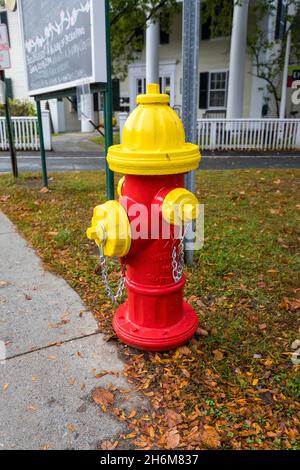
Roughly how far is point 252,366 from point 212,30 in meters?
17.3

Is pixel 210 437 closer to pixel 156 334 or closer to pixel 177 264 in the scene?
pixel 156 334

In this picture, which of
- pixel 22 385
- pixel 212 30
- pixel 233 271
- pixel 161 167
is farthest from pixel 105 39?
pixel 212 30

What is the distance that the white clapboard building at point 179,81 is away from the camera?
53.5 feet

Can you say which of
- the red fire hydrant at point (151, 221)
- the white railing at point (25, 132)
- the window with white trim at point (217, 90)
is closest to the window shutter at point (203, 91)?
the window with white trim at point (217, 90)

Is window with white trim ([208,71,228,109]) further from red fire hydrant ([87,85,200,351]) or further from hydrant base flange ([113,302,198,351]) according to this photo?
hydrant base flange ([113,302,198,351])

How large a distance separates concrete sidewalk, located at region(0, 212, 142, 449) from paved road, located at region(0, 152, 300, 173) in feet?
20.6

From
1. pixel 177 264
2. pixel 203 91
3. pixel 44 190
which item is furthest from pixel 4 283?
pixel 203 91

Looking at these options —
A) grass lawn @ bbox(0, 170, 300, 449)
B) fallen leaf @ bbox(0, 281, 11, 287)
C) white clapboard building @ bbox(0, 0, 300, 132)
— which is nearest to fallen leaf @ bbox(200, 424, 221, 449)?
grass lawn @ bbox(0, 170, 300, 449)

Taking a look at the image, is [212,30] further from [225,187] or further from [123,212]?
[123,212]

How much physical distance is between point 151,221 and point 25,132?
11.1 metres

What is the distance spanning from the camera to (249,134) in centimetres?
1252

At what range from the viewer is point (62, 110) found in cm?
1962

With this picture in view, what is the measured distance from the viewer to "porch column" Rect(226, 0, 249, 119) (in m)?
13.2
